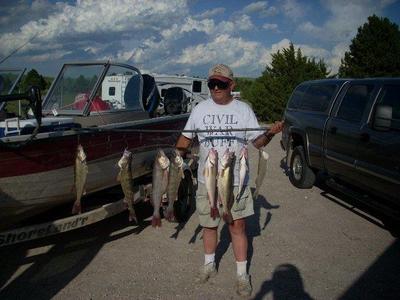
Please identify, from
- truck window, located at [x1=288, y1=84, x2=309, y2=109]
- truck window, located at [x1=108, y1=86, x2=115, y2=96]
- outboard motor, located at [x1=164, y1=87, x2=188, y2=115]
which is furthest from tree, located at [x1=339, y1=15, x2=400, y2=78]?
truck window, located at [x1=108, y1=86, x2=115, y2=96]

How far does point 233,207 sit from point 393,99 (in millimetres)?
3470

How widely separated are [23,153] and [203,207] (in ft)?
6.08

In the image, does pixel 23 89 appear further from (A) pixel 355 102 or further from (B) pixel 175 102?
(A) pixel 355 102

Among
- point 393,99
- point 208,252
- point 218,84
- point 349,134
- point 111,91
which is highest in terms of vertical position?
point 218,84

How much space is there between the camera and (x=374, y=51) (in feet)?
87.6

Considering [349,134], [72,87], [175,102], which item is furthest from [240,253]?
[175,102]

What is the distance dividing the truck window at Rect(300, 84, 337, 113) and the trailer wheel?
3087 millimetres

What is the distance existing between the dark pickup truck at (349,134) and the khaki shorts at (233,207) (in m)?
2.48

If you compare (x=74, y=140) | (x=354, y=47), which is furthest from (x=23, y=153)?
(x=354, y=47)

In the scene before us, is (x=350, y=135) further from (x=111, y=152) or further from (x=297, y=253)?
(x=111, y=152)

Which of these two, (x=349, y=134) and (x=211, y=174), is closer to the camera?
(x=211, y=174)

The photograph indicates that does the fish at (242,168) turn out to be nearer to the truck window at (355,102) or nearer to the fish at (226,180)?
the fish at (226,180)

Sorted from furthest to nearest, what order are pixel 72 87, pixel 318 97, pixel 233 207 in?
pixel 318 97 < pixel 72 87 < pixel 233 207

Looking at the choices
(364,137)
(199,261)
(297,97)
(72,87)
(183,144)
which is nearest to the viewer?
(183,144)
